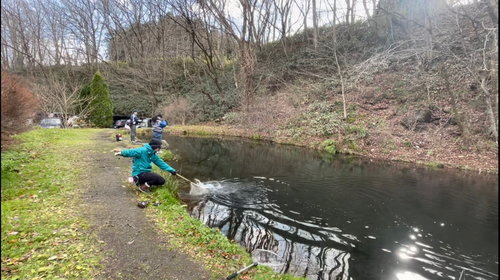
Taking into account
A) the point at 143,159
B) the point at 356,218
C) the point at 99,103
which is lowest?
the point at 356,218

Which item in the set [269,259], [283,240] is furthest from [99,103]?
[269,259]

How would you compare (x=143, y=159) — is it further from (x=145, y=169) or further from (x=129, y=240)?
(x=129, y=240)

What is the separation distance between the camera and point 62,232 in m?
4.34

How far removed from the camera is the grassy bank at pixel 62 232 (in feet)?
11.8

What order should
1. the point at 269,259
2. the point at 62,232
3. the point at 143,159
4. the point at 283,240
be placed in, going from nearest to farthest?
the point at 62,232 → the point at 269,259 → the point at 283,240 → the point at 143,159

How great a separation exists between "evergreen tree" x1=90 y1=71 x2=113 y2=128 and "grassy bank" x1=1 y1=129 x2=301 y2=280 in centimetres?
1885

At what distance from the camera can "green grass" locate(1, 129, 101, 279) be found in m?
3.51

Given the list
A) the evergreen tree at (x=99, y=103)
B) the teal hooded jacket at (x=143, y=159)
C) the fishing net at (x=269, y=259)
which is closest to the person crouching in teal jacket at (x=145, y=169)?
the teal hooded jacket at (x=143, y=159)

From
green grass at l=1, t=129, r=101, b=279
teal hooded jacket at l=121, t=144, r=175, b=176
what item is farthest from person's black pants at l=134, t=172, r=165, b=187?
green grass at l=1, t=129, r=101, b=279

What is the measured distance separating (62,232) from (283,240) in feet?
13.3

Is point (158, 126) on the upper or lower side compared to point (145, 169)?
upper

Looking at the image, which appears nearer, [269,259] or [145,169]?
[269,259]

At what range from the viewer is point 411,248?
5.46 meters

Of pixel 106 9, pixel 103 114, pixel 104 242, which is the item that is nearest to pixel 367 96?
pixel 104 242
